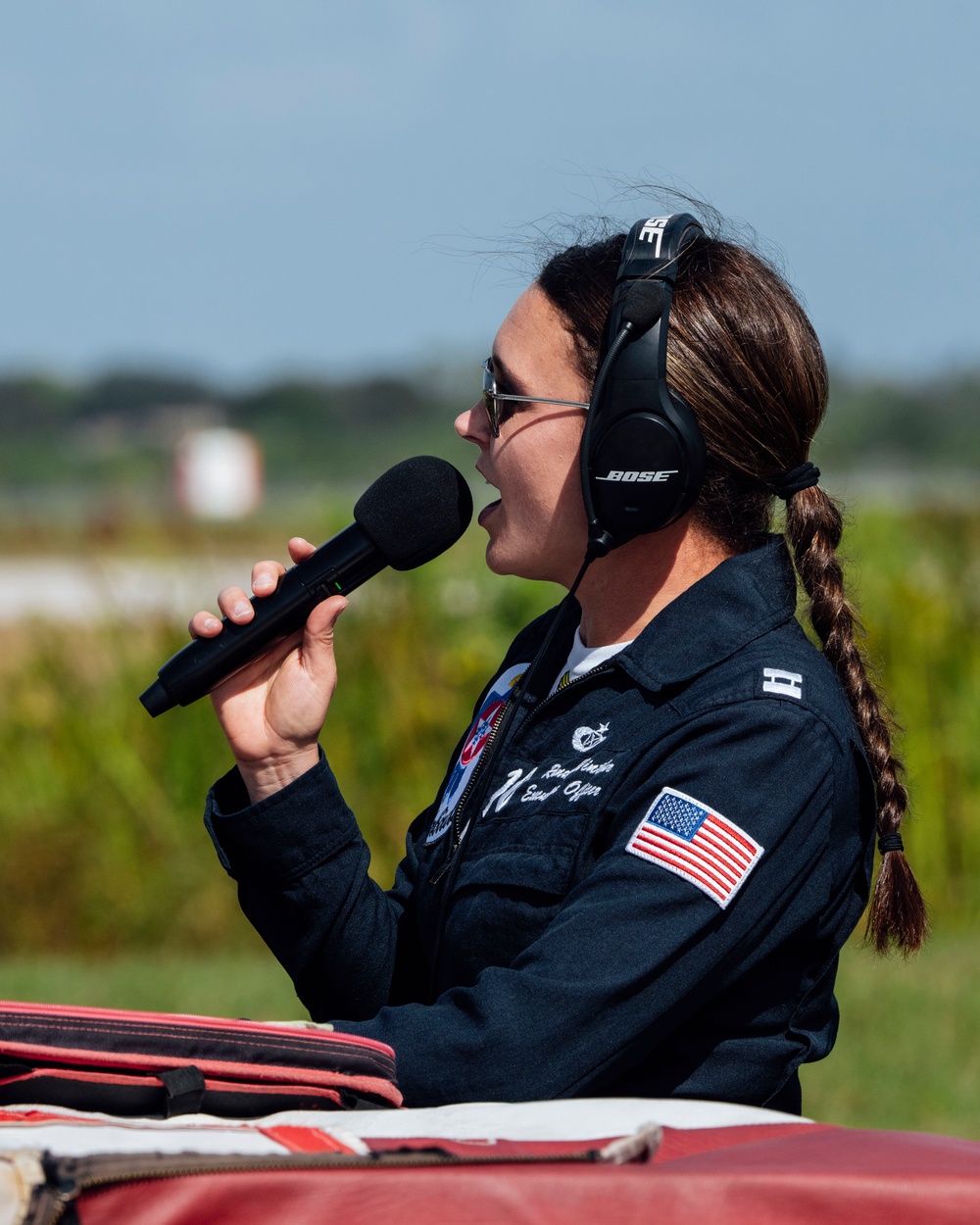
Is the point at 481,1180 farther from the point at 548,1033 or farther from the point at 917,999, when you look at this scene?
the point at 917,999

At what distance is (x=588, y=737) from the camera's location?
203 centimetres

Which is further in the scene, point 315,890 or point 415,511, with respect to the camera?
point 415,511

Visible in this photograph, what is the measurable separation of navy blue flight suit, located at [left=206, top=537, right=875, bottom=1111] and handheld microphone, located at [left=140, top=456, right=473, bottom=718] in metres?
0.21

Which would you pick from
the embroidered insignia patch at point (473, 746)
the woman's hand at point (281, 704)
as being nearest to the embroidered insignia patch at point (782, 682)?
the embroidered insignia patch at point (473, 746)

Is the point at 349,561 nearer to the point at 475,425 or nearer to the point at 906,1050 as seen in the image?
the point at 475,425

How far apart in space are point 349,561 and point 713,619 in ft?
1.93

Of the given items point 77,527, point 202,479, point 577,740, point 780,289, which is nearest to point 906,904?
point 577,740

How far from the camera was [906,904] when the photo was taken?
6.98 ft

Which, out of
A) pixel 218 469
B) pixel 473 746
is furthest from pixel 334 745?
pixel 218 469

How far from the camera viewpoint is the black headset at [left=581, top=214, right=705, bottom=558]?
2.02 meters

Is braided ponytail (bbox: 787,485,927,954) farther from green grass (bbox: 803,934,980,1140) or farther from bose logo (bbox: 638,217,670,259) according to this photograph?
green grass (bbox: 803,934,980,1140)

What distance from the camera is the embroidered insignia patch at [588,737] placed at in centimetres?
200

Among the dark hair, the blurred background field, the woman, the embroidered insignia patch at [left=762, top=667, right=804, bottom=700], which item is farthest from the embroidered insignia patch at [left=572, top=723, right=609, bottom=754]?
the blurred background field

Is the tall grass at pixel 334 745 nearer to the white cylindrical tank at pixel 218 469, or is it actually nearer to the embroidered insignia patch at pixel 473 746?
the embroidered insignia patch at pixel 473 746
